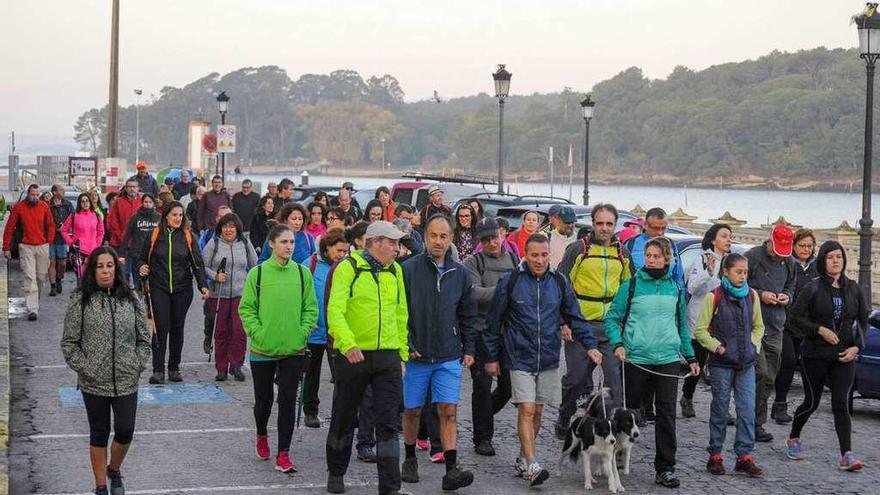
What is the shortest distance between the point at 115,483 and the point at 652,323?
3856mm

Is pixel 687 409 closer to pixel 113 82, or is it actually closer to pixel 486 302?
pixel 486 302

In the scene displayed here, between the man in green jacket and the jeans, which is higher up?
the man in green jacket

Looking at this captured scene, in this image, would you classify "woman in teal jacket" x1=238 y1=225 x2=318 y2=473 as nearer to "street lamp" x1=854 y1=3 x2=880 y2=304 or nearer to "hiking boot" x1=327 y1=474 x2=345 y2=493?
"hiking boot" x1=327 y1=474 x2=345 y2=493

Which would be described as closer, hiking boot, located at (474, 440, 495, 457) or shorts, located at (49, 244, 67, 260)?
hiking boot, located at (474, 440, 495, 457)

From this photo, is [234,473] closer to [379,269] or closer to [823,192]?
[379,269]

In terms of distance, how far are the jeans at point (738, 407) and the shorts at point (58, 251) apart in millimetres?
13573

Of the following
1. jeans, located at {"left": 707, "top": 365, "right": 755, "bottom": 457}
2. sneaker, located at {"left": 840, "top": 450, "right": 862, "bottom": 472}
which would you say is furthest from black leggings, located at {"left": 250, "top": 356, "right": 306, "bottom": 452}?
sneaker, located at {"left": 840, "top": 450, "right": 862, "bottom": 472}

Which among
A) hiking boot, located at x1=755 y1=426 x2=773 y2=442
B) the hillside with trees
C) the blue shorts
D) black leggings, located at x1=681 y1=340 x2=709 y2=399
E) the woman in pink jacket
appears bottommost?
hiking boot, located at x1=755 y1=426 x2=773 y2=442

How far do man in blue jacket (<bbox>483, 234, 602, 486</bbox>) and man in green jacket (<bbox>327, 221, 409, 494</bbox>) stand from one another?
0.92 meters

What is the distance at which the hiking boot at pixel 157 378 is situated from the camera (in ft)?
43.5

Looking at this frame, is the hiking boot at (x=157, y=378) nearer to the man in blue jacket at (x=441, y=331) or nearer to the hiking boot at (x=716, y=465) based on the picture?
the man in blue jacket at (x=441, y=331)

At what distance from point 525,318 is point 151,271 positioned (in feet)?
17.0

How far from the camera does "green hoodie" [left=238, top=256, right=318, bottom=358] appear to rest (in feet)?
31.7

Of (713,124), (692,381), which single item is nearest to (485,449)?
(692,381)
